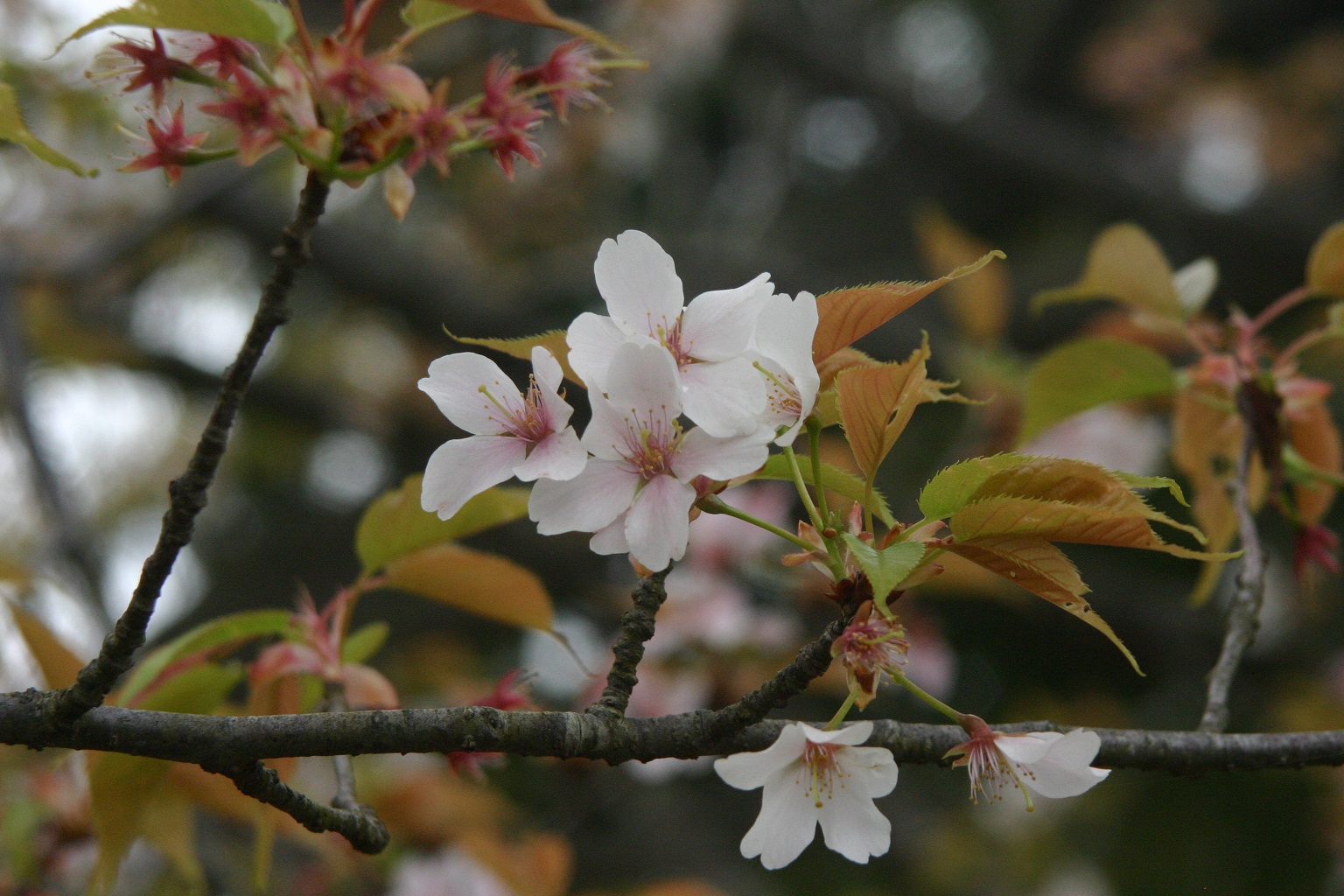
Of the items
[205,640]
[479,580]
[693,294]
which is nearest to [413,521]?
[479,580]

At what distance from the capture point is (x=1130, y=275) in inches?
41.1

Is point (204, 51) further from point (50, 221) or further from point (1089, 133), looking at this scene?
point (1089, 133)

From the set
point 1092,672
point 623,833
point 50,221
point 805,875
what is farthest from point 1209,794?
point 50,221

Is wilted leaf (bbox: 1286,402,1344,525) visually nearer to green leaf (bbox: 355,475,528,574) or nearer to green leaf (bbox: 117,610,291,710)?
green leaf (bbox: 355,475,528,574)

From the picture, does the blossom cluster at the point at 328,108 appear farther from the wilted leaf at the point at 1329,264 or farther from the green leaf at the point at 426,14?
the wilted leaf at the point at 1329,264

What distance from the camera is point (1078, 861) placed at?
3803 mm

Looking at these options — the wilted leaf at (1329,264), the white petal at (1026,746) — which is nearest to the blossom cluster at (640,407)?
the white petal at (1026,746)

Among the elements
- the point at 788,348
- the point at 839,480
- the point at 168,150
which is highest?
the point at 168,150

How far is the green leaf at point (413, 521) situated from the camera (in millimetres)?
792

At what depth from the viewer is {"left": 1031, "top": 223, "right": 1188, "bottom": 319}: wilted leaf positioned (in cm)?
102

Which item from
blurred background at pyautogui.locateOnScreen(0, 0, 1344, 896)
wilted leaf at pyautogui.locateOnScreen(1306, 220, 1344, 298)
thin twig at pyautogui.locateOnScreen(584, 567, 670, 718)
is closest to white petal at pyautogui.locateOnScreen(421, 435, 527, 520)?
thin twig at pyautogui.locateOnScreen(584, 567, 670, 718)

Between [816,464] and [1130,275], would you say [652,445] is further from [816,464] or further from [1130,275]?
[1130,275]

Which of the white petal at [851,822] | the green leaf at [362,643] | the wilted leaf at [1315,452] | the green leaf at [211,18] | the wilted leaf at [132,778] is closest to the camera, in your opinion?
the green leaf at [211,18]

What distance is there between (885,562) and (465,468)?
25 cm
